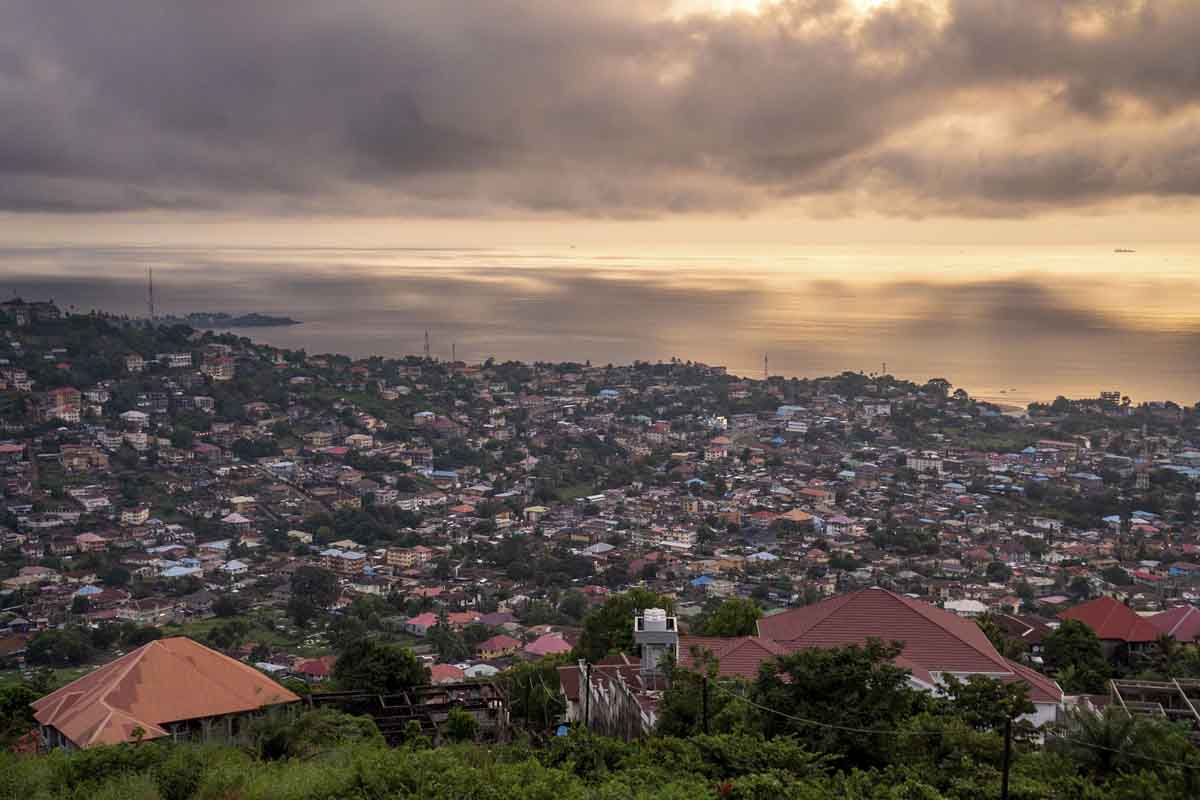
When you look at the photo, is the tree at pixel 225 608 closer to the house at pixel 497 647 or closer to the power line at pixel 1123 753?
the house at pixel 497 647

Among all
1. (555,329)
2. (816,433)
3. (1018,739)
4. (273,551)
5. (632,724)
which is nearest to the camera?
(1018,739)

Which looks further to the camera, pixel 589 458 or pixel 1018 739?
pixel 589 458

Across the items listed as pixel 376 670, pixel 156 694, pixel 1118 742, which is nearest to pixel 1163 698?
pixel 1118 742

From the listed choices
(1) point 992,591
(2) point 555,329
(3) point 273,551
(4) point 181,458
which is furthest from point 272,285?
(1) point 992,591

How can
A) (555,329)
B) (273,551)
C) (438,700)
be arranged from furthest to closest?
1. (555,329)
2. (273,551)
3. (438,700)

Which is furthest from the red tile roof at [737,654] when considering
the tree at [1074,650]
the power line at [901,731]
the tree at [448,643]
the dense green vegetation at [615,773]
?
the tree at [448,643]

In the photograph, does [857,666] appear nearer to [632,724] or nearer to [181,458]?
[632,724]

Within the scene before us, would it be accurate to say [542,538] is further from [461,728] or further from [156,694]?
[156,694]

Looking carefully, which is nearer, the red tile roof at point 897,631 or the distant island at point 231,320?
the red tile roof at point 897,631
